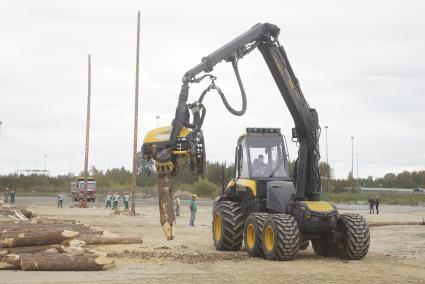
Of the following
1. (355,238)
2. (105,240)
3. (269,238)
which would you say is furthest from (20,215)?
(355,238)

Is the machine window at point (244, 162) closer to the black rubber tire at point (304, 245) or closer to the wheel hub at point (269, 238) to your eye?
the wheel hub at point (269, 238)

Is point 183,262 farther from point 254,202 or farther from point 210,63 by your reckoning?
point 210,63

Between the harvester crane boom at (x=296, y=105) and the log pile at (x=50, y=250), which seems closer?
the log pile at (x=50, y=250)

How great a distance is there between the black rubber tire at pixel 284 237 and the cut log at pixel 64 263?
4.12 m

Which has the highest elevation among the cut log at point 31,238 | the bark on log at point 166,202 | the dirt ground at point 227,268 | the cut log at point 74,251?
the bark on log at point 166,202

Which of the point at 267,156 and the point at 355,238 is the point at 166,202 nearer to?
the point at 355,238

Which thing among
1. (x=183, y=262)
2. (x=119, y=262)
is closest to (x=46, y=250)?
(x=119, y=262)

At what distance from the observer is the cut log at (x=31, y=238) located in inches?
613

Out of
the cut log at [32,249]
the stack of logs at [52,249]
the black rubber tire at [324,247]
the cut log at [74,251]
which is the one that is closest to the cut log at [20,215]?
the stack of logs at [52,249]

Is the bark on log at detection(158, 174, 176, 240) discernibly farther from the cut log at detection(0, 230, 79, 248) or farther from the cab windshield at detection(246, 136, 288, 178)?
the cab windshield at detection(246, 136, 288, 178)

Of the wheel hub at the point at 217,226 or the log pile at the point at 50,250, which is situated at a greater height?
the wheel hub at the point at 217,226

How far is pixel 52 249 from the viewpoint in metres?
15.1

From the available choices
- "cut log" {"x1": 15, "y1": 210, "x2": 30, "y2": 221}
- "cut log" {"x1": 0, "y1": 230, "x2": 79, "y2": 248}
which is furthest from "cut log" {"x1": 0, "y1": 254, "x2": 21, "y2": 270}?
"cut log" {"x1": 15, "y1": 210, "x2": 30, "y2": 221}

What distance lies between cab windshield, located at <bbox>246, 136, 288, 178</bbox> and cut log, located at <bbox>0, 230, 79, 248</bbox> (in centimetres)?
555
